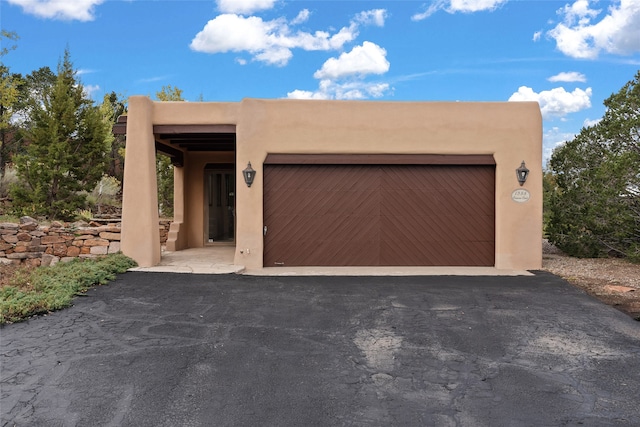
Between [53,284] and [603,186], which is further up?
[603,186]

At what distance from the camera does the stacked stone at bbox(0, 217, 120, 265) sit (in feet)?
30.5

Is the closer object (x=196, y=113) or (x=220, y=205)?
(x=196, y=113)

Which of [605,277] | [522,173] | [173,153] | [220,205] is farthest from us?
[220,205]

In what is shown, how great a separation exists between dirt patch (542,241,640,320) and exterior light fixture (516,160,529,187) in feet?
6.54

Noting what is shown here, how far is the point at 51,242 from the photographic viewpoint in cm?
949

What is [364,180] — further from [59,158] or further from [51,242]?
[59,158]

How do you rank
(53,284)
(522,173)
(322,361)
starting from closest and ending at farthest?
(322,361), (53,284), (522,173)

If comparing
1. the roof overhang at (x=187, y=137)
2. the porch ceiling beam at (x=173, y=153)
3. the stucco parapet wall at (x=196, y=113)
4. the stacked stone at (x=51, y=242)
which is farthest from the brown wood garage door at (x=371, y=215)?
the porch ceiling beam at (x=173, y=153)

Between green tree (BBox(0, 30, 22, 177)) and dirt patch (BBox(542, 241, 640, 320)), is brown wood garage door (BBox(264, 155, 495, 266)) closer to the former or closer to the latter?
dirt patch (BBox(542, 241, 640, 320))

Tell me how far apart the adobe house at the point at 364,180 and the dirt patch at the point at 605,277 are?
0.85 meters

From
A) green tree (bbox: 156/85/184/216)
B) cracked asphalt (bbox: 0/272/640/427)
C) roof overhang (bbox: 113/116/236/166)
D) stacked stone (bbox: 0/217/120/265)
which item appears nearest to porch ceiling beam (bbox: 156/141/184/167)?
roof overhang (bbox: 113/116/236/166)

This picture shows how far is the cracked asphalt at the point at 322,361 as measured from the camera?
334 cm

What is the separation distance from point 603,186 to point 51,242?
12493 millimetres

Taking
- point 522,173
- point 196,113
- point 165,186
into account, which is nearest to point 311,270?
point 196,113
